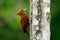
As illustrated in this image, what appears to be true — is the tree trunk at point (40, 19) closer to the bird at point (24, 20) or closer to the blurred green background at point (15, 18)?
the bird at point (24, 20)

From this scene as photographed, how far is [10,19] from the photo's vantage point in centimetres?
579

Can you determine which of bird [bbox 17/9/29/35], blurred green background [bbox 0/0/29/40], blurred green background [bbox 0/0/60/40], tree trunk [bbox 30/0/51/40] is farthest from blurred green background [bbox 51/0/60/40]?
tree trunk [bbox 30/0/51/40]

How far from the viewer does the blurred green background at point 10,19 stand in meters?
5.45

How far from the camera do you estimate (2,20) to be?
604cm

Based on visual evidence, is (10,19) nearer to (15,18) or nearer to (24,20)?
(15,18)

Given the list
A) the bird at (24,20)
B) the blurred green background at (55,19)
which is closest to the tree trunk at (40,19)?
the bird at (24,20)

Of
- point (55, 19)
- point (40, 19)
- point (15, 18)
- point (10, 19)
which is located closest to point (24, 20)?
point (40, 19)

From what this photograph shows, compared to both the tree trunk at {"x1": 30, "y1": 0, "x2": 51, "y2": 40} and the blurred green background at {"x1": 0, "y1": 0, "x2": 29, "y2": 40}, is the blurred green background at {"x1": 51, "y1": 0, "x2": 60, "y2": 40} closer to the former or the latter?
the blurred green background at {"x1": 0, "y1": 0, "x2": 29, "y2": 40}

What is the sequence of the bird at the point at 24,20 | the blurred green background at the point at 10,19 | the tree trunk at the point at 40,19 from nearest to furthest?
the tree trunk at the point at 40,19
the bird at the point at 24,20
the blurred green background at the point at 10,19

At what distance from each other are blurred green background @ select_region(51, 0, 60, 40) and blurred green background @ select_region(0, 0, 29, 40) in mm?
478

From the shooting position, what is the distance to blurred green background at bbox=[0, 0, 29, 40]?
17.9ft

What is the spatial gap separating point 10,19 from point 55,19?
77 centimetres

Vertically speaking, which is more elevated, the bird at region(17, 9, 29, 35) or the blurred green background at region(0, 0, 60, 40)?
the bird at region(17, 9, 29, 35)

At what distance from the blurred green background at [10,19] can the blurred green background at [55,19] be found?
1.57ft
